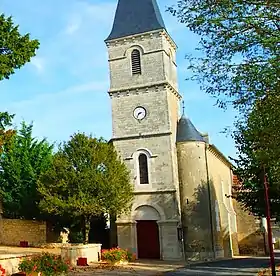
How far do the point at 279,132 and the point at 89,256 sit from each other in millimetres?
14936

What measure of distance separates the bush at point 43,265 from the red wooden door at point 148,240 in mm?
11742

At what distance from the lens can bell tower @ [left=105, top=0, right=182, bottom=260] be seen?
86.4ft

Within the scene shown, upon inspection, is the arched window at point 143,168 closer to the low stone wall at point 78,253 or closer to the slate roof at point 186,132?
the slate roof at point 186,132

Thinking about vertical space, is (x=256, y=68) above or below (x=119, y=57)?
below

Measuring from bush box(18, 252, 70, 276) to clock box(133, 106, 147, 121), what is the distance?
14.0 metres

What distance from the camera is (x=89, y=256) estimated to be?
22.0 meters

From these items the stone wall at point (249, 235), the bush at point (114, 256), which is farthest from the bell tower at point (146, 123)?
the stone wall at point (249, 235)

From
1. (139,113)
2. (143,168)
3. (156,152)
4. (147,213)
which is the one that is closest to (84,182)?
(143,168)

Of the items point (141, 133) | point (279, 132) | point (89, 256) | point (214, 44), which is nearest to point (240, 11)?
point (214, 44)

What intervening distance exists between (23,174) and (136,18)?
526 inches

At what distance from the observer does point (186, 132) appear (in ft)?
91.9

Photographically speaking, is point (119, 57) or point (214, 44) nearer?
point (214, 44)

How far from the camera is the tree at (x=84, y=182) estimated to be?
23547 mm

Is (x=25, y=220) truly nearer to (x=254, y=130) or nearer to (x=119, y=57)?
(x=119, y=57)
